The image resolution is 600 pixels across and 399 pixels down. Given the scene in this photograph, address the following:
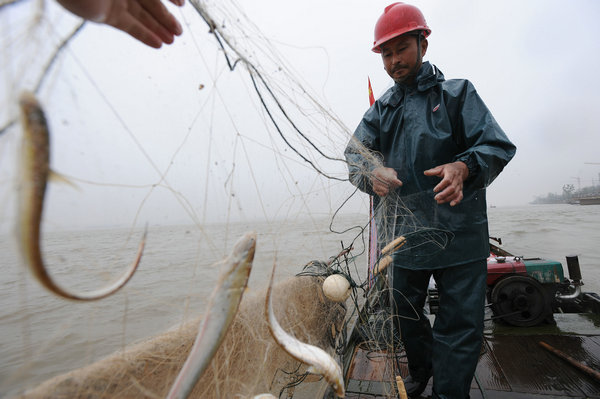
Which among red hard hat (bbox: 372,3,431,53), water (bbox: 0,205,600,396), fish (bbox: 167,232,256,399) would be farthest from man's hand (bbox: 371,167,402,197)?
fish (bbox: 167,232,256,399)

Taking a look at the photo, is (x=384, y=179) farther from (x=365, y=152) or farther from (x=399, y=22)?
(x=399, y=22)

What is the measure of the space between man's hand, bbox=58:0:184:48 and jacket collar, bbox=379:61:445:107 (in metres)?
1.68

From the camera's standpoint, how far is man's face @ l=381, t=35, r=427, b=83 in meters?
2.09

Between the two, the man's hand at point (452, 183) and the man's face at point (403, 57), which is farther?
the man's face at point (403, 57)

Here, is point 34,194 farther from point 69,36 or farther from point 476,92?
point 476,92

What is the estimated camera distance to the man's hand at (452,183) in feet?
5.41

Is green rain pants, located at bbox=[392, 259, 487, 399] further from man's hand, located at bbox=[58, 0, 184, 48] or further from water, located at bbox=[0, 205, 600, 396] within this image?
man's hand, located at bbox=[58, 0, 184, 48]

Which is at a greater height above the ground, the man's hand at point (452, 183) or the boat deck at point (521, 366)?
the man's hand at point (452, 183)

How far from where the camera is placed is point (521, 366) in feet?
8.30

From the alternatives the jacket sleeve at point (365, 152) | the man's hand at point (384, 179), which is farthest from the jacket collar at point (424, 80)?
the man's hand at point (384, 179)

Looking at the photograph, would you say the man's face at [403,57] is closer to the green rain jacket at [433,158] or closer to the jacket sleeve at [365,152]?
the green rain jacket at [433,158]

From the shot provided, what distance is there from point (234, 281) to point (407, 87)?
2.03m

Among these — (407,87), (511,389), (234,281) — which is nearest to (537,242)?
(511,389)

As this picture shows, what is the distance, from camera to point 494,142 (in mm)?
1784
